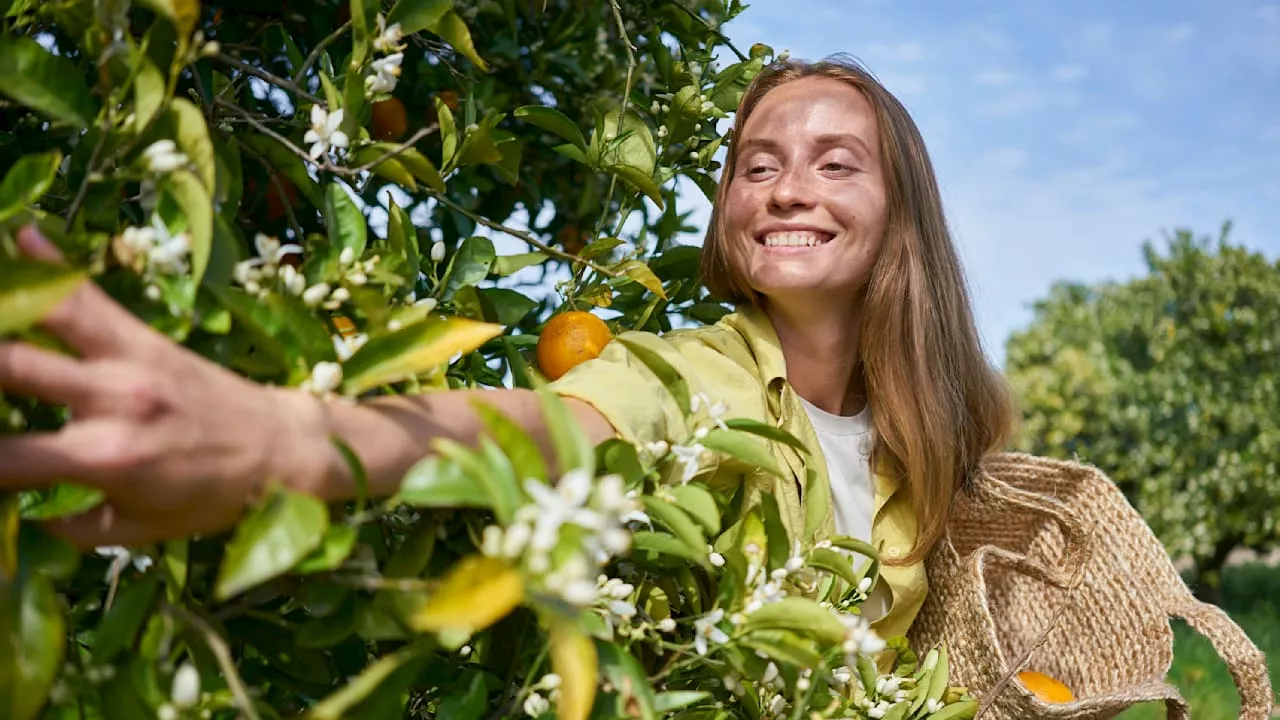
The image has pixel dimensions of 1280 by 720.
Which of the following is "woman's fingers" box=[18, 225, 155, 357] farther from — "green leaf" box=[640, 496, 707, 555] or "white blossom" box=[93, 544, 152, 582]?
"green leaf" box=[640, 496, 707, 555]

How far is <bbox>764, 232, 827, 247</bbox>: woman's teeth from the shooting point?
4.26ft

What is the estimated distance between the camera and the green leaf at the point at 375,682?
0.50 meters

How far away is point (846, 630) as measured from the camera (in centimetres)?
70

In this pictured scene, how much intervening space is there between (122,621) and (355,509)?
0.58 ft

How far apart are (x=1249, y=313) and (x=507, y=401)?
7.67 meters

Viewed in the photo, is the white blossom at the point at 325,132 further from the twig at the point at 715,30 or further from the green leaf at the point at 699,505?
the twig at the point at 715,30

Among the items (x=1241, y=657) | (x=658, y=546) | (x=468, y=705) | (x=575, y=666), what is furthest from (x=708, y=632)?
(x=1241, y=657)

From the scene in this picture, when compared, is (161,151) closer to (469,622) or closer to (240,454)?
(240,454)

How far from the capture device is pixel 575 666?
1.70 ft

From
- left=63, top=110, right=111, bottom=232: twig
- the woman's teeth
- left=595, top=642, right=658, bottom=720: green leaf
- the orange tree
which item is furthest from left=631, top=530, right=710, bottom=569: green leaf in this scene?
the woman's teeth

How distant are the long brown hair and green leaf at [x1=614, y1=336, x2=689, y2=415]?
0.58 m

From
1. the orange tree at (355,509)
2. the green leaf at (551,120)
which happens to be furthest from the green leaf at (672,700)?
the green leaf at (551,120)

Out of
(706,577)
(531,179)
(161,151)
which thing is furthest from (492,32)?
(161,151)

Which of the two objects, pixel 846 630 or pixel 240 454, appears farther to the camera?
pixel 846 630
